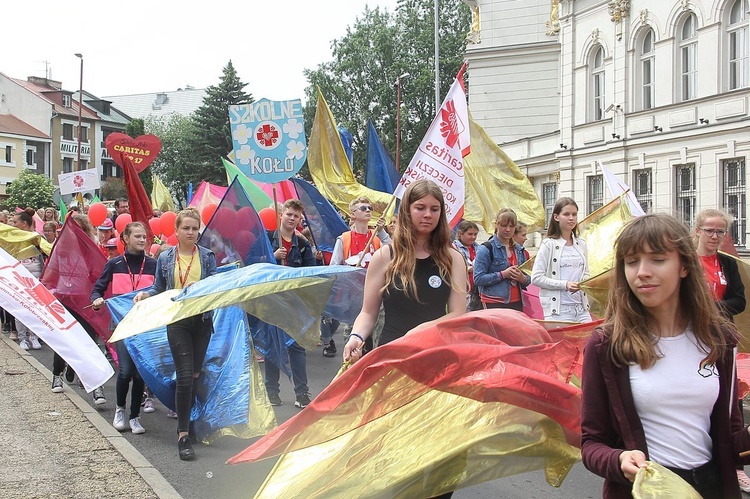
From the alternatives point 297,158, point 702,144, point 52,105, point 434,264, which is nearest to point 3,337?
point 297,158

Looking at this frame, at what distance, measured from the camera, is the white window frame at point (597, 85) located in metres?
29.8

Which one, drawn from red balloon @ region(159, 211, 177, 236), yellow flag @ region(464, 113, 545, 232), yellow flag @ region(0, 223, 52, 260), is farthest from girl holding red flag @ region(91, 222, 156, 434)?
yellow flag @ region(464, 113, 545, 232)

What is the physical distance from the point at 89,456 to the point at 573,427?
4071 millimetres

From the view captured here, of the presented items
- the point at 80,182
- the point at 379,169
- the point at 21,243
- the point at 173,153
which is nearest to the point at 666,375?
the point at 21,243

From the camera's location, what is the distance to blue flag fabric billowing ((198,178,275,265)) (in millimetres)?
8570

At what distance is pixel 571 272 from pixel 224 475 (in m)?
3.28

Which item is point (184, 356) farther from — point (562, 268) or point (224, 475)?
point (562, 268)

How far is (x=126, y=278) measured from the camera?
779 cm

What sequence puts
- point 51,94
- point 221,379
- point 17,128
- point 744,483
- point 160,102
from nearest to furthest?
point 744,483, point 221,379, point 17,128, point 51,94, point 160,102

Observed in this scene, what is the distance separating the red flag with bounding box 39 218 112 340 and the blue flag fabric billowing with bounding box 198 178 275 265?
1558mm

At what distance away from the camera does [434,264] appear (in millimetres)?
4500

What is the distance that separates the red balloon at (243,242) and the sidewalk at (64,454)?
2062 millimetres

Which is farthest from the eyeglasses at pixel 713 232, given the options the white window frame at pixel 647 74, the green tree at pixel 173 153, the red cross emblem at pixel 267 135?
the green tree at pixel 173 153

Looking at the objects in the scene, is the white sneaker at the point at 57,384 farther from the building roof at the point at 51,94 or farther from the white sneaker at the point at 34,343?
the building roof at the point at 51,94
